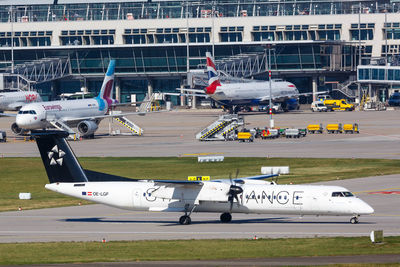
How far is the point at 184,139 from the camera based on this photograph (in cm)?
11194

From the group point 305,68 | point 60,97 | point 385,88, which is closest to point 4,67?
point 60,97

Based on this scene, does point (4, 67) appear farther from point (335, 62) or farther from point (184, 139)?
point (184, 139)

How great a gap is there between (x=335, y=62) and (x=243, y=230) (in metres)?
143

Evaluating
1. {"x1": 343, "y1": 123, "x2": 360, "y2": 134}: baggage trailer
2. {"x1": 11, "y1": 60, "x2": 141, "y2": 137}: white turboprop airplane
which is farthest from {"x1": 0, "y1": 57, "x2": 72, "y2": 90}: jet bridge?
{"x1": 343, "y1": 123, "x2": 360, "y2": 134}: baggage trailer

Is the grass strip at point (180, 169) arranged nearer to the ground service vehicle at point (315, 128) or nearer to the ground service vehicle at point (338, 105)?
the ground service vehicle at point (315, 128)

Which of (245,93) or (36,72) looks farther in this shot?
(36,72)

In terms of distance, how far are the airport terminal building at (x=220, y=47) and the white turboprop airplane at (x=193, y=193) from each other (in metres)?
133

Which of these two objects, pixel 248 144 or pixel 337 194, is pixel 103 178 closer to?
pixel 337 194

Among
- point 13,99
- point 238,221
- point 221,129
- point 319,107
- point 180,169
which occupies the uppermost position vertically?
point 238,221

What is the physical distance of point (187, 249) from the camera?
39.4 metres

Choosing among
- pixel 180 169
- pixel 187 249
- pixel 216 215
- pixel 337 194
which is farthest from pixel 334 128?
pixel 187 249

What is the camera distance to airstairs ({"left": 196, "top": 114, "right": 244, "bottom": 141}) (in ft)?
357

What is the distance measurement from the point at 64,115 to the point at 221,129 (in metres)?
22.2

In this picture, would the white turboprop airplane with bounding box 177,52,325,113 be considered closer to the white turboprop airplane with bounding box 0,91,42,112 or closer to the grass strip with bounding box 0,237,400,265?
the white turboprop airplane with bounding box 0,91,42,112
